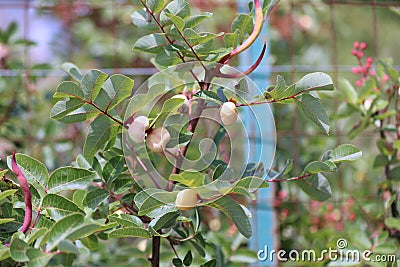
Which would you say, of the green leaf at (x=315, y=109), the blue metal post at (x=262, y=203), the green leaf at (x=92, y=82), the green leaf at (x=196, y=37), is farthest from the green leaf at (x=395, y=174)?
the green leaf at (x=92, y=82)

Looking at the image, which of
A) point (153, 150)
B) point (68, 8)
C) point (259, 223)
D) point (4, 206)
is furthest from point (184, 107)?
point (68, 8)

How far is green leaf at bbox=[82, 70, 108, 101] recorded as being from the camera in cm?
74

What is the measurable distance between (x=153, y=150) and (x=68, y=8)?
1487 millimetres

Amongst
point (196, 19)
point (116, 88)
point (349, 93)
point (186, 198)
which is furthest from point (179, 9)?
point (349, 93)

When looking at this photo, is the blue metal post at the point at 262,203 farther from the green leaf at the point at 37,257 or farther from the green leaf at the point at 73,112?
the green leaf at the point at 37,257

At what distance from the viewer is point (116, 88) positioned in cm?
76

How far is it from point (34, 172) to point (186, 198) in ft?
0.62

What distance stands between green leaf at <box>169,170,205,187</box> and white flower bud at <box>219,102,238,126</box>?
100mm

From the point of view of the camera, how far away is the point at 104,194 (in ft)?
2.72

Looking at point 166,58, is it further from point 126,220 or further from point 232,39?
point 126,220

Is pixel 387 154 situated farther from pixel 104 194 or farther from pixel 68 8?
pixel 68 8

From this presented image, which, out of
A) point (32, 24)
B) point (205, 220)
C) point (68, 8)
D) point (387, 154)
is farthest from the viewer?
point (32, 24)

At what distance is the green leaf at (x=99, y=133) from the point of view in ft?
2.64

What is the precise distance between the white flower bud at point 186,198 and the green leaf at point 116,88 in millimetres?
132
